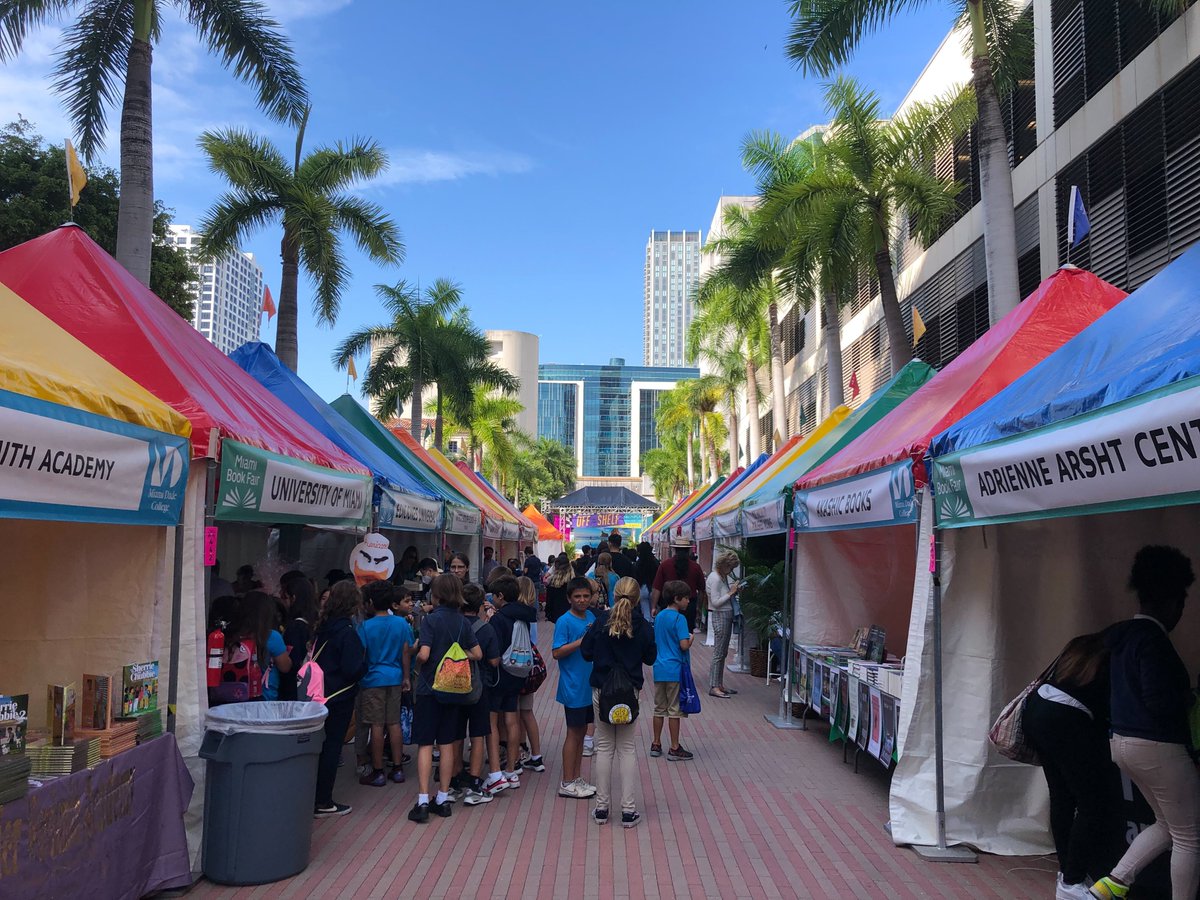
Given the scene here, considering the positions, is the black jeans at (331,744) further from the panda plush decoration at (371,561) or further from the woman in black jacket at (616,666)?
the panda plush decoration at (371,561)

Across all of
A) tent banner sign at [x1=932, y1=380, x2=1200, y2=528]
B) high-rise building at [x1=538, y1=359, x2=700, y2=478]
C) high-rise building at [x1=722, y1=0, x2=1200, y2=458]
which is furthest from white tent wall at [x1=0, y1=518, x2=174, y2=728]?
high-rise building at [x1=538, y1=359, x2=700, y2=478]

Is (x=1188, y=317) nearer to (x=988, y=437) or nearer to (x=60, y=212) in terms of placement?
(x=988, y=437)

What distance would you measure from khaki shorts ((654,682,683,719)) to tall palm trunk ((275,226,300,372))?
13536mm

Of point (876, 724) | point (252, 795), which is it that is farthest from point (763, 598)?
point (252, 795)

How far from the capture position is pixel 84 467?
14.1ft

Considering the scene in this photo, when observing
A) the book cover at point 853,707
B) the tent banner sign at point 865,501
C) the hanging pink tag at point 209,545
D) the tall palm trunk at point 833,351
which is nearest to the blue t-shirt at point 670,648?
the book cover at point 853,707

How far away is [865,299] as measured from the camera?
1112 inches

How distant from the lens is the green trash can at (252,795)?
514cm

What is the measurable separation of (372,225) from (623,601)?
17.8 metres

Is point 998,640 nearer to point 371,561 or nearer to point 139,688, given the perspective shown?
point 139,688

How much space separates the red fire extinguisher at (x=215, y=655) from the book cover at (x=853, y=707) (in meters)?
5.19

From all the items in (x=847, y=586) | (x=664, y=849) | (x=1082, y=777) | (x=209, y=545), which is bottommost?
(x=664, y=849)

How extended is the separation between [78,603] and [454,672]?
2420 mm

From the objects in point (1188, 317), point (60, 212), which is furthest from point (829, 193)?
point (60, 212)
